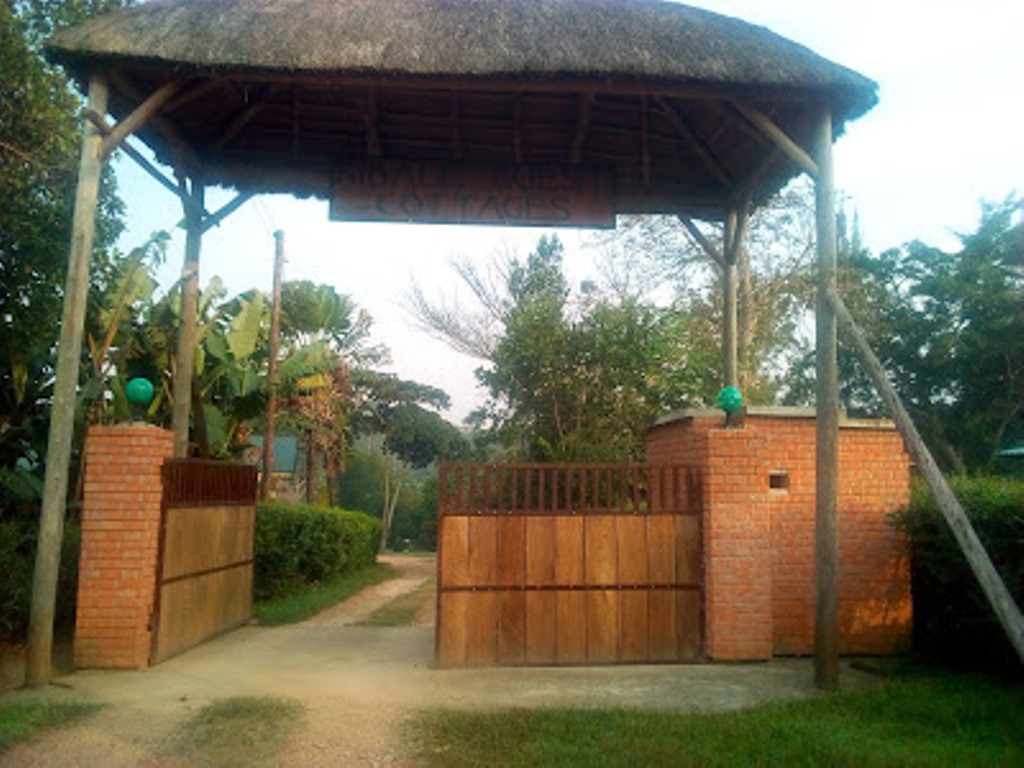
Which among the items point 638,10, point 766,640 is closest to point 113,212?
point 638,10

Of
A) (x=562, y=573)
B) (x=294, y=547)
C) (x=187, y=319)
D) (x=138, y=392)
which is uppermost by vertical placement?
(x=187, y=319)

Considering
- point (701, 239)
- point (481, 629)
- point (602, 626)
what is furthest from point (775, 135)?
point (481, 629)

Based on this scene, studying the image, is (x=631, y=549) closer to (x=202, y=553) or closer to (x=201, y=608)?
(x=202, y=553)

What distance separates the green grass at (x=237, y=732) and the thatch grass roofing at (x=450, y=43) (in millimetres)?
5206

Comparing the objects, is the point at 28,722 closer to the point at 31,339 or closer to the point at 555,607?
the point at 555,607

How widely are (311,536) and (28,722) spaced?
10481 millimetres

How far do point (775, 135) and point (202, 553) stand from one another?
6.97 m

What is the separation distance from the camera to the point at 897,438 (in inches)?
356

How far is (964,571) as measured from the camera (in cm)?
762

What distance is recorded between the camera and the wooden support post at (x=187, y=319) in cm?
949

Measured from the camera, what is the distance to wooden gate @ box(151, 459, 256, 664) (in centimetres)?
796

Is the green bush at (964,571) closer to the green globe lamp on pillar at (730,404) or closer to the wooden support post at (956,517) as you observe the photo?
the wooden support post at (956,517)

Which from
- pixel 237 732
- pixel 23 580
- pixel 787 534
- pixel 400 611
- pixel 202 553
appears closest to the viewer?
pixel 237 732

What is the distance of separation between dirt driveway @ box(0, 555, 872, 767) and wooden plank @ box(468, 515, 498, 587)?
2.67ft
